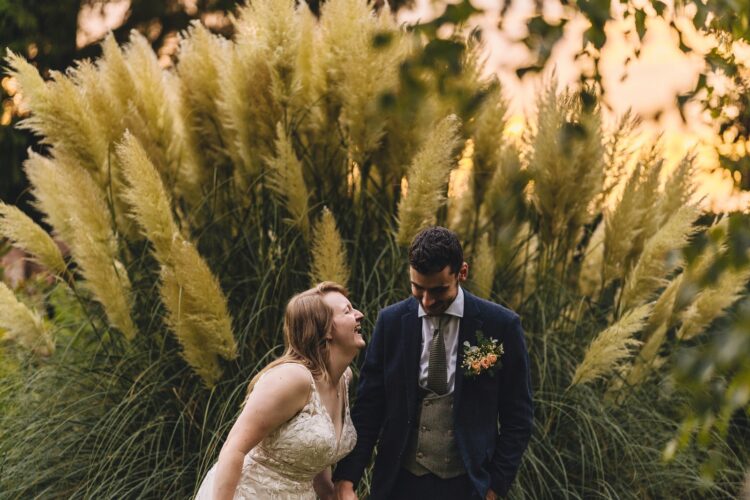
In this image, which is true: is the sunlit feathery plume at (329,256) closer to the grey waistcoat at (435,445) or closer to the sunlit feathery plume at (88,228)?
the sunlit feathery plume at (88,228)

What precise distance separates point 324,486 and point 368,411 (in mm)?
323

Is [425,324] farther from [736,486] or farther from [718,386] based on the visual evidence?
[736,486]

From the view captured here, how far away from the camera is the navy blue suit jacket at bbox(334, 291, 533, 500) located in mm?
3271

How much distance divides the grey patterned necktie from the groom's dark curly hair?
0.27 meters

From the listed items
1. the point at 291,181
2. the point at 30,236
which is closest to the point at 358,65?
the point at 291,181

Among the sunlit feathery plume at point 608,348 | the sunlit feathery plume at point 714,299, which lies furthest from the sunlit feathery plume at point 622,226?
the sunlit feathery plume at point 608,348

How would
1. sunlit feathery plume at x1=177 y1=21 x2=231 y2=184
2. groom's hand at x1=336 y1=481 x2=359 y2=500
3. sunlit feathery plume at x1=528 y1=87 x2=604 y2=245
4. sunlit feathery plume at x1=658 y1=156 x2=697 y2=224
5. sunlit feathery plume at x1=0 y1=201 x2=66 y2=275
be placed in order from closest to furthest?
1. groom's hand at x1=336 y1=481 x2=359 y2=500
2. sunlit feathery plume at x1=0 y1=201 x2=66 y2=275
3. sunlit feathery plume at x1=528 y1=87 x2=604 y2=245
4. sunlit feathery plume at x1=177 y1=21 x2=231 y2=184
5. sunlit feathery plume at x1=658 y1=156 x2=697 y2=224

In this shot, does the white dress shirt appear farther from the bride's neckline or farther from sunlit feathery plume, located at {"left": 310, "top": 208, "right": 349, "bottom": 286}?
sunlit feathery plume, located at {"left": 310, "top": 208, "right": 349, "bottom": 286}

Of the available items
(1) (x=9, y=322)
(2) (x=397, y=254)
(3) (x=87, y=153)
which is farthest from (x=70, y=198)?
(2) (x=397, y=254)

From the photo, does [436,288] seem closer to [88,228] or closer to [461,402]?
[461,402]

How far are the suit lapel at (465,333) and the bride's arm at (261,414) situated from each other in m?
0.49

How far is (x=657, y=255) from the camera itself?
4.88m

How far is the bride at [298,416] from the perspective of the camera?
3.13 metres

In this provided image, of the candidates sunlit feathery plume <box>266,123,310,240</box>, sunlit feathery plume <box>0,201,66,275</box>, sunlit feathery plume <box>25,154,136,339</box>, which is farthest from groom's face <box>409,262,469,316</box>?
sunlit feathery plume <box>0,201,66,275</box>
